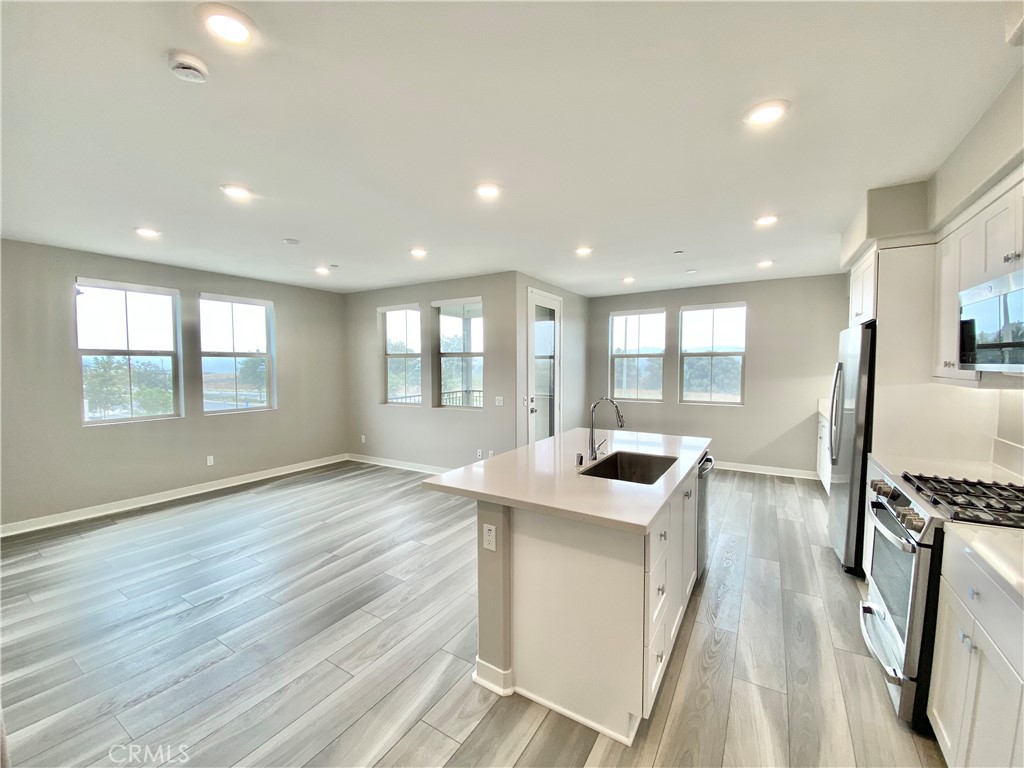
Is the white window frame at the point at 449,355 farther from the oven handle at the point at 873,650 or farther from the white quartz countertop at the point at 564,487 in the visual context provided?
the oven handle at the point at 873,650

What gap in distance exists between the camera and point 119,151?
6.82ft

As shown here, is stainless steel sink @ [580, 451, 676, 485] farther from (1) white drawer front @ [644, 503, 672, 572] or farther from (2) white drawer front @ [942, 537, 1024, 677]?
(2) white drawer front @ [942, 537, 1024, 677]

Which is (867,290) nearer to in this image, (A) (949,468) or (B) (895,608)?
(A) (949,468)

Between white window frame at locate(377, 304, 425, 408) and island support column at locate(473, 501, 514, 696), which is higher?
white window frame at locate(377, 304, 425, 408)

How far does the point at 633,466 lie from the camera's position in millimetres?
2672

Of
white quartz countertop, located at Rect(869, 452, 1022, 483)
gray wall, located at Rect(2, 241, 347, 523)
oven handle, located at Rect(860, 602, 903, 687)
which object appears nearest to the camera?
oven handle, located at Rect(860, 602, 903, 687)

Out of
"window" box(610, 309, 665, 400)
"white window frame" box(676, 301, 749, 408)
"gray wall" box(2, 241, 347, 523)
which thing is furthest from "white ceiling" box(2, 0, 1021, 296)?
"window" box(610, 309, 665, 400)

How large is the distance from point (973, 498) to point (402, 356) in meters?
5.67

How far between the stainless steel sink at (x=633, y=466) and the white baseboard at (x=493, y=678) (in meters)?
1.12

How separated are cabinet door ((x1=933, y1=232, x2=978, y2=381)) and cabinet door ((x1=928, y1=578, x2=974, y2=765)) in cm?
123

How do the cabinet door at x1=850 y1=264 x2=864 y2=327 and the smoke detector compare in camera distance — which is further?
the cabinet door at x1=850 y1=264 x2=864 y2=327

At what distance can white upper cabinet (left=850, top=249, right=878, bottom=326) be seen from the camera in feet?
8.76

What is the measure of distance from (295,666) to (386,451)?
4.18 metres

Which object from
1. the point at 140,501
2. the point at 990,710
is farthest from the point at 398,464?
the point at 990,710
